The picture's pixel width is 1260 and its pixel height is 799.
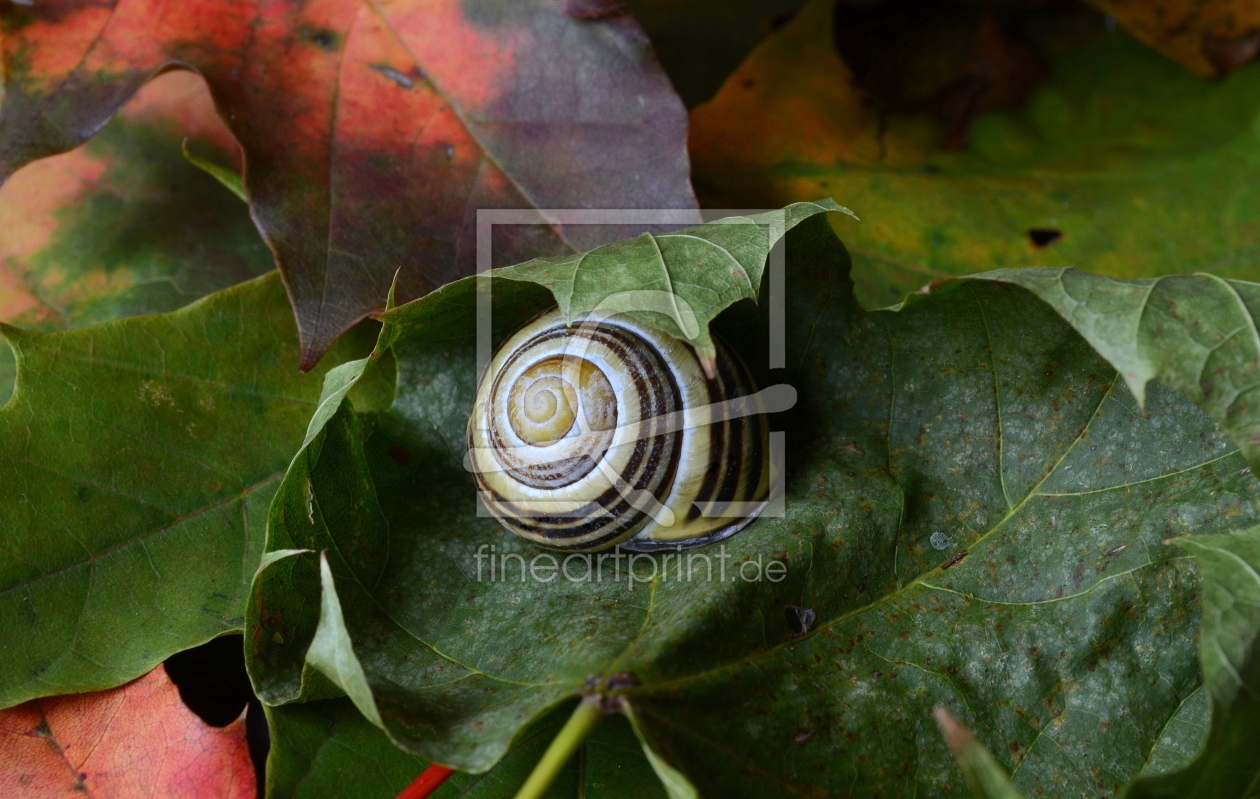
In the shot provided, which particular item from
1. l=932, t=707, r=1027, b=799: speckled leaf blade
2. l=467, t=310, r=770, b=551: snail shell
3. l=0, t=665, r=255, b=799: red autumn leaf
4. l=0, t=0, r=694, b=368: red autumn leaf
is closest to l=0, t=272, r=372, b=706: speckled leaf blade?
l=0, t=665, r=255, b=799: red autumn leaf

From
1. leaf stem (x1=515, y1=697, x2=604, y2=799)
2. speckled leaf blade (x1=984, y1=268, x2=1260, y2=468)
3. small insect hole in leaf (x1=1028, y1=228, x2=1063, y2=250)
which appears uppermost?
speckled leaf blade (x1=984, y1=268, x2=1260, y2=468)

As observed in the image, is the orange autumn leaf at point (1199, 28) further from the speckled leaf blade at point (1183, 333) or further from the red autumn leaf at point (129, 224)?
the red autumn leaf at point (129, 224)

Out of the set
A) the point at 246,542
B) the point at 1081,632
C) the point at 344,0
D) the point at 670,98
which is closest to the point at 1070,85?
the point at 670,98

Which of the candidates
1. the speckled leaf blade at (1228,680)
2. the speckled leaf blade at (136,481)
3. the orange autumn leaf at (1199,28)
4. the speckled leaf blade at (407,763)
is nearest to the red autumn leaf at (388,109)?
the speckled leaf blade at (136,481)

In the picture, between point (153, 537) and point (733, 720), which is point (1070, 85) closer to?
point (733, 720)

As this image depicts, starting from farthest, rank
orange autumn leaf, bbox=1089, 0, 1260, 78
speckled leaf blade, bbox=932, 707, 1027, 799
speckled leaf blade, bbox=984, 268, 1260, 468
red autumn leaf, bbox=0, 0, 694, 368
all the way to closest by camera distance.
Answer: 1. orange autumn leaf, bbox=1089, 0, 1260, 78
2. red autumn leaf, bbox=0, 0, 694, 368
3. speckled leaf blade, bbox=984, 268, 1260, 468
4. speckled leaf blade, bbox=932, 707, 1027, 799

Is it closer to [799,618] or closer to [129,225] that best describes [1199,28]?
[799,618]

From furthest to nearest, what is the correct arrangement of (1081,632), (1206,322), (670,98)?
1. (670,98)
2. (1081,632)
3. (1206,322)

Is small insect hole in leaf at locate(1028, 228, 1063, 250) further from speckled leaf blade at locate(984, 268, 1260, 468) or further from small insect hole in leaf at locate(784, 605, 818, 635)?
small insect hole in leaf at locate(784, 605, 818, 635)
